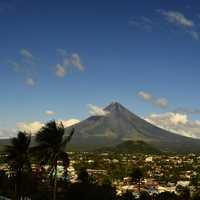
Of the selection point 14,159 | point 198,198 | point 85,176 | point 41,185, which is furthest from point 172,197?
point 14,159

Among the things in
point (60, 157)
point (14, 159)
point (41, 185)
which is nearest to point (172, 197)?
point (41, 185)

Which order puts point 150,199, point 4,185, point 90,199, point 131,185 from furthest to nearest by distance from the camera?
point 131,185 → point 150,199 → point 4,185 → point 90,199

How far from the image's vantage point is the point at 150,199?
127000mm

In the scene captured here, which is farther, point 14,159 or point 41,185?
point 41,185

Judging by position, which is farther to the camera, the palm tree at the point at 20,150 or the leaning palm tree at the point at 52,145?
the palm tree at the point at 20,150

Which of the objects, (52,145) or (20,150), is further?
(20,150)

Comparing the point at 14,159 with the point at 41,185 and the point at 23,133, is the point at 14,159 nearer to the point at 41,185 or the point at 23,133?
the point at 23,133

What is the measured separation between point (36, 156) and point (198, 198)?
92779mm

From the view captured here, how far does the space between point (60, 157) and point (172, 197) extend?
89362 millimetres

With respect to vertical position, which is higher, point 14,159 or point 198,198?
point 14,159

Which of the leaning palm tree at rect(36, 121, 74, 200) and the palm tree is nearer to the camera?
the leaning palm tree at rect(36, 121, 74, 200)

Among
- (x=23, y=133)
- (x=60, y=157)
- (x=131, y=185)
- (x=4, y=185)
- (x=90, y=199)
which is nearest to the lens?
(x=60, y=157)

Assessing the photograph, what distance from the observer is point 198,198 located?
436 feet

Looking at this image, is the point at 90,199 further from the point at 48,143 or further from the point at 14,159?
the point at 48,143
